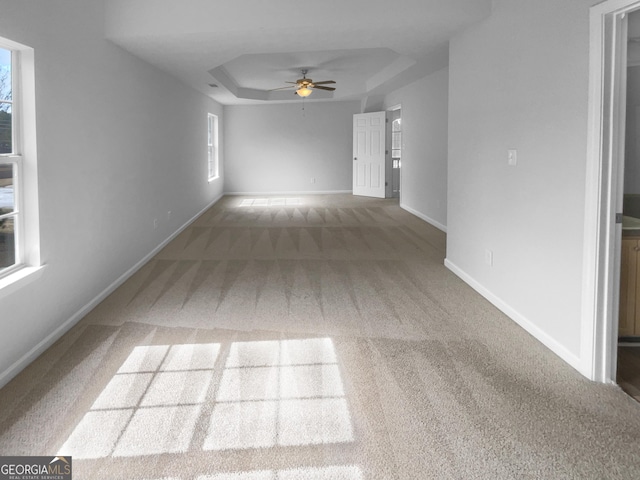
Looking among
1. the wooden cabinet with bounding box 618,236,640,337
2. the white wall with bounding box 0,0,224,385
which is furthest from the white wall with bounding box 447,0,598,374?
the white wall with bounding box 0,0,224,385

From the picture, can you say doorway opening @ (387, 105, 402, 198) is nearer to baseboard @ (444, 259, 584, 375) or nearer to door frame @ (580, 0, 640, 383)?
baseboard @ (444, 259, 584, 375)

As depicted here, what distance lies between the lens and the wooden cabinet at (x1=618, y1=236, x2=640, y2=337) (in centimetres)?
285

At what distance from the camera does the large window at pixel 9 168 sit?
9.32 feet

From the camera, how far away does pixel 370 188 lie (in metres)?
11.4

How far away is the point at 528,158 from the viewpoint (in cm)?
323

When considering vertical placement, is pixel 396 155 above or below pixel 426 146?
above

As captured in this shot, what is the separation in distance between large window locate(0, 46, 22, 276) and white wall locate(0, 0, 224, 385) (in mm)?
128

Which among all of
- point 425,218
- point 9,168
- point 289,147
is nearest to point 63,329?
point 9,168

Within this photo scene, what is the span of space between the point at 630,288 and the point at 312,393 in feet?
6.36

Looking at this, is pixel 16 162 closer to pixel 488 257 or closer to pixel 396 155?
pixel 488 257

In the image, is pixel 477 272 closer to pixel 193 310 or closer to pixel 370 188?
pixel 193 310

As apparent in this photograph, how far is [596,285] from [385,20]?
2.54 m

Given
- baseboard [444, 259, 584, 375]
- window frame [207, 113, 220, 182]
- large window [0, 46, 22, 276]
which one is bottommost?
baseboard [444, 259, 584, 375]

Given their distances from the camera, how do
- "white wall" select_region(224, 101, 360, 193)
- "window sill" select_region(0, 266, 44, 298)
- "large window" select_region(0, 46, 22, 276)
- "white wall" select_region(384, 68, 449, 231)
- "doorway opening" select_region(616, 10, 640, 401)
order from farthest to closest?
"white wall" select_region(224, 101, 360, 193) → "white wall" select_region(384, 68, 449, 231) → "large window" select_region(0, 46, 22, 276) → "doorway opening" select_region(616, 10, 640, 401) → "window sill" select_region(0, 266, 44, 298)
